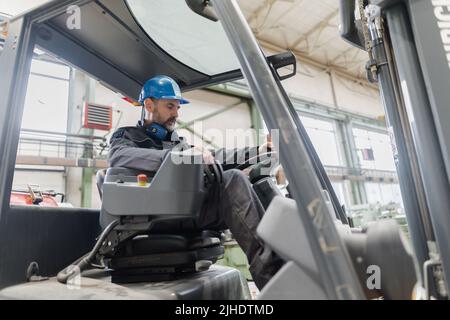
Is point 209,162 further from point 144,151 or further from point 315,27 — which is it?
point 315,27

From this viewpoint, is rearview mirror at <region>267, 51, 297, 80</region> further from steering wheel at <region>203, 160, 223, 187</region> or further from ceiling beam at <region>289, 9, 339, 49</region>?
ceiling beam at <region>289, 9, 339, 49</region>

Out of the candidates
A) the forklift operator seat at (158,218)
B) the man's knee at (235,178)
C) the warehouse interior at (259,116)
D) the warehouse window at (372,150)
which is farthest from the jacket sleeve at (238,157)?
the warehouse window at (372,150)

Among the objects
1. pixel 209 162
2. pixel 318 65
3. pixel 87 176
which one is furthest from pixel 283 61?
pixel 318 65

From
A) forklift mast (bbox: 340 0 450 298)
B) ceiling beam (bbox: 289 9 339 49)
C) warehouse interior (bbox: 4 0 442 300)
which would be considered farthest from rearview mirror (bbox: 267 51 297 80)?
ceiling beam (bbox: 289 9 339 49)

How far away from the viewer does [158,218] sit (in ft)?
4.66

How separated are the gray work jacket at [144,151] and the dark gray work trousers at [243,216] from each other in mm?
329

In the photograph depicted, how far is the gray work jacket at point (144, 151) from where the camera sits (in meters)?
1.53

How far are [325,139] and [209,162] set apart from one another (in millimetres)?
10168

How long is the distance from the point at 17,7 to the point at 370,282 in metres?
6.87

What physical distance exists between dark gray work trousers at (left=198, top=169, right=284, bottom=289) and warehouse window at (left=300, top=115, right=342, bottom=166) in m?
9.24

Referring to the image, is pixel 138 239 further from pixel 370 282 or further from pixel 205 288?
pixel 370 282

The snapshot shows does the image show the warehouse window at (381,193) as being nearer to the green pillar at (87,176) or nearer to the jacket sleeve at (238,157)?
the green pillar at (87,176)

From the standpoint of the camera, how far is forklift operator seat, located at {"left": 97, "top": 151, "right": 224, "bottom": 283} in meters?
1.39
